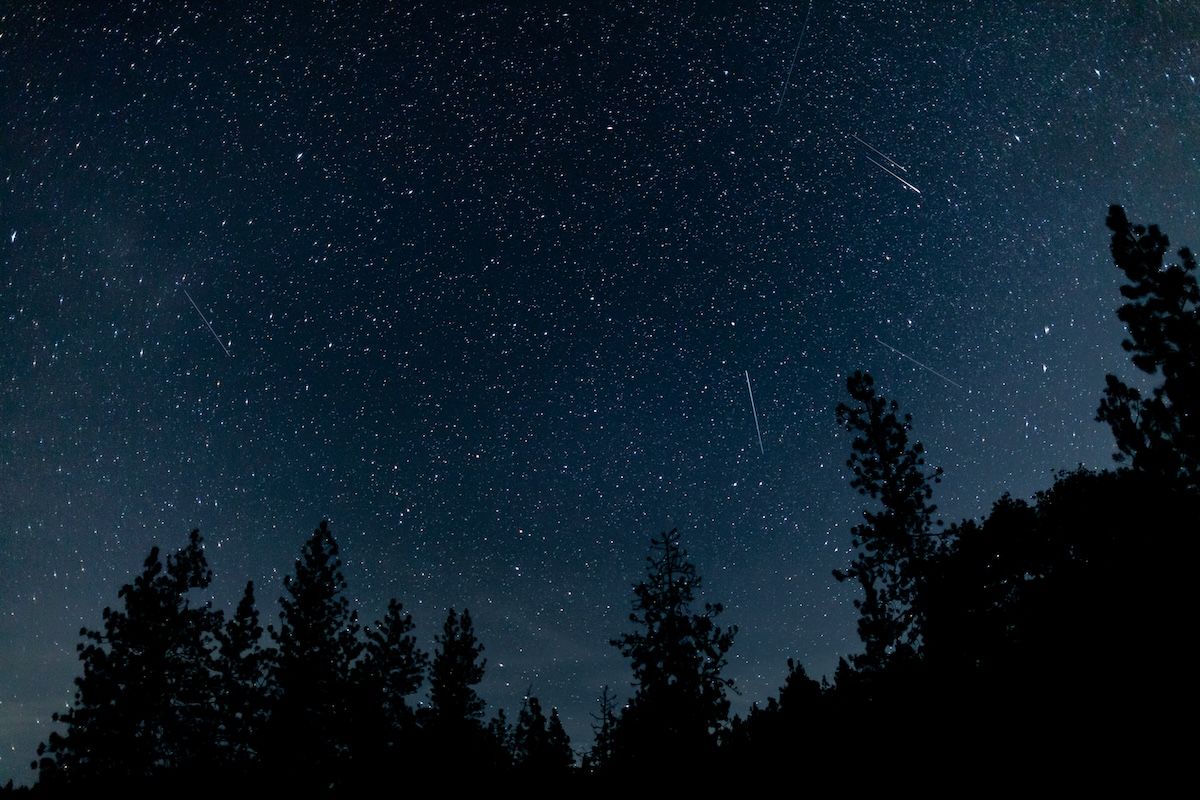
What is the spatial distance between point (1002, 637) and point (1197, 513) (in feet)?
18.0

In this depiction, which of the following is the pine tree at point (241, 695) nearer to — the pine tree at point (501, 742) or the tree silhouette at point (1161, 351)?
the pine tree at point (501, 742)

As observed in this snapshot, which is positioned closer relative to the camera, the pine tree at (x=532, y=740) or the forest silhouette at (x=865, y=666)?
the forest silhouette at (x=865, y=666)

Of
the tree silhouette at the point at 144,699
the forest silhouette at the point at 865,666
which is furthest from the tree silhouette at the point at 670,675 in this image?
the tree silhouette at the point at 144,699

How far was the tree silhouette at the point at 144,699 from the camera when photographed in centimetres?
2202

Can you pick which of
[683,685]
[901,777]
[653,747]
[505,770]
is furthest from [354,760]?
[901,777]

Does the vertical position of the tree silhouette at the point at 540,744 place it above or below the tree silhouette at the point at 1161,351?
below

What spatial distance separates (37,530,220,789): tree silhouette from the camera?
22.0 metres

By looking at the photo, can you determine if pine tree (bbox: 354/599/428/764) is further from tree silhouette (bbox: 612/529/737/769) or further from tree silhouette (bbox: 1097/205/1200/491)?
tree silhouette (bbox: 1097/205/1200/491)

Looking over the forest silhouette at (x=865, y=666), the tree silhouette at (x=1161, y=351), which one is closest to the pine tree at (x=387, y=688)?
the forest silhouette at (x=865, y=666)

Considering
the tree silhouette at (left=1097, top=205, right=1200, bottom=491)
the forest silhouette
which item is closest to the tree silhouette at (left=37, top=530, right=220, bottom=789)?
the forest silhouette

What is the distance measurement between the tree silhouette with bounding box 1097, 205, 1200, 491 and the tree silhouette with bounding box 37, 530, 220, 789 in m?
30.8

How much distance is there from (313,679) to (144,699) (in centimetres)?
567

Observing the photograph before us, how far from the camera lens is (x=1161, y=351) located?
55.8 ft

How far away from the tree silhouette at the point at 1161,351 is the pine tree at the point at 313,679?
28695 millimetres
